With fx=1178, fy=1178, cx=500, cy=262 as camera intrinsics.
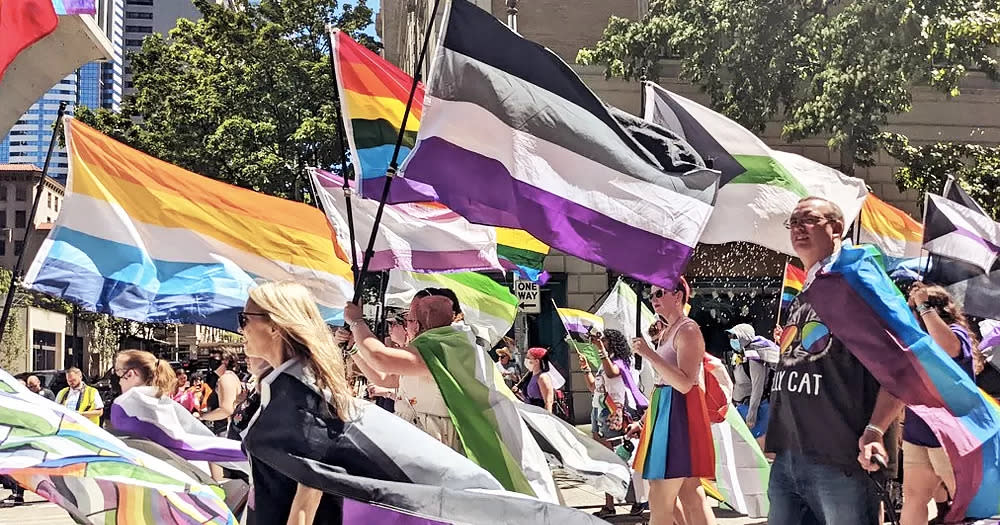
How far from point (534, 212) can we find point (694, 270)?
58.1 feet

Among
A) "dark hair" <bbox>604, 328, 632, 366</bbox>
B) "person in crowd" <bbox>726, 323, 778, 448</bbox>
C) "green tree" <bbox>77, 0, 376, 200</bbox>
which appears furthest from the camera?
"green tree" <bbox>77, 0, 376, 200</bbox>

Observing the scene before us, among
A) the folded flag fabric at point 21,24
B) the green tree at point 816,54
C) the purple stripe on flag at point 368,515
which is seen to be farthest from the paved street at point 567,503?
the green tree at point 816,54

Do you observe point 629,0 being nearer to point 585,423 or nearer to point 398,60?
point 585,423

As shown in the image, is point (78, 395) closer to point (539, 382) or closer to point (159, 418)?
point (539, 382)

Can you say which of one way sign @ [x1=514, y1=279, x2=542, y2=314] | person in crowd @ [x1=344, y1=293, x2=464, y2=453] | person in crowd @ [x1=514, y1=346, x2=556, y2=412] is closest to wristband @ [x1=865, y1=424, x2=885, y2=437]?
person in crowd @ [x1=344, y1=293, x2=464, y2=453]

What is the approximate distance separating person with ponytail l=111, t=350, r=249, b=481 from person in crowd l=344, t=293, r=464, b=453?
1586mm

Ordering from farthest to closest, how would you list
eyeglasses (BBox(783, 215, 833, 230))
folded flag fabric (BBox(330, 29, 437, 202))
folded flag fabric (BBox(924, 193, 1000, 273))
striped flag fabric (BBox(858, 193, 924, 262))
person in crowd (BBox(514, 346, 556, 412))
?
striped flag fabric (BBox(858, 193, 924, 262)) < person in crowd (BBox(514, 346, 556, 412)) < folded flag fabric (BBox(924, 193, 1000, 273)) < folded flag fabric (BBox(330, 29, 437, 202)) < eyeglasses (BBox(783, 215, 833, 230))

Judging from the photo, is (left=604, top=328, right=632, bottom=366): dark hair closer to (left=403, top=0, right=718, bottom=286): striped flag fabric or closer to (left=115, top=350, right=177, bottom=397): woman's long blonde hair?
(left=115, top=350, right=177, bottom=397): woman's long blonde hair

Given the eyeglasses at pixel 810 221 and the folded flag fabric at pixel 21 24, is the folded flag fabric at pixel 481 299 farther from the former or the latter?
the eyeglasses at pixel 810 221

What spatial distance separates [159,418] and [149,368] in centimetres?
53

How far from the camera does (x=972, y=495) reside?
5125 mm

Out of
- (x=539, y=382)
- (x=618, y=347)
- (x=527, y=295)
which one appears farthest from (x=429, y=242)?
(x=527, y=295)

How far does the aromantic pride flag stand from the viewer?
26.3ft

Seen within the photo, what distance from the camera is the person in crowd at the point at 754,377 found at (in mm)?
9859
